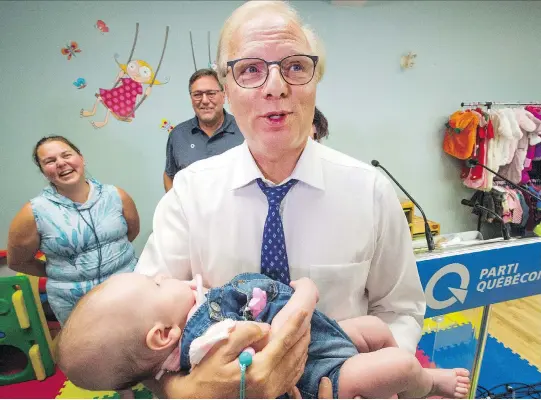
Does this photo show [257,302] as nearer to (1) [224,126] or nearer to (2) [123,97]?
(1) [224,126]

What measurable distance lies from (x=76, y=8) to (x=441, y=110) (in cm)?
437

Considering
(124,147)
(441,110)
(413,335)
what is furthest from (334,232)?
(441,110)

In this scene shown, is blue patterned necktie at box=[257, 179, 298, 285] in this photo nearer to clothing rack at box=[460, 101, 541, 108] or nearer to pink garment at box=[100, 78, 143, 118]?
pink garment at box=[100, 78, 143, 118]

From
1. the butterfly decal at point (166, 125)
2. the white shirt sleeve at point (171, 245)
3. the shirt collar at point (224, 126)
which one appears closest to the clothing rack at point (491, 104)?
the shirt collar at point (224, 126)

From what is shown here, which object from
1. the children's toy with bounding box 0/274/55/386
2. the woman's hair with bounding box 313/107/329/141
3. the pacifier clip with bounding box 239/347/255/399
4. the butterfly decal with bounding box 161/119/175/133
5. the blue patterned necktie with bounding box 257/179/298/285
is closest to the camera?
the pacifier clip with bounding box 239/347/255/399

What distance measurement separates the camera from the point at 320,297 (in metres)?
1.10

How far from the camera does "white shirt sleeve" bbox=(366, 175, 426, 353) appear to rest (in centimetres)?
109

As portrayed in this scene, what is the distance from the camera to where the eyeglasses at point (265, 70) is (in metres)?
0.94

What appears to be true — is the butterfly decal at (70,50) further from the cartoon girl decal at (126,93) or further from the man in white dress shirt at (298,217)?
the man in white dress shirt at (298,217)

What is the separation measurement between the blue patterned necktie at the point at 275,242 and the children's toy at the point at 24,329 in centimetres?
228

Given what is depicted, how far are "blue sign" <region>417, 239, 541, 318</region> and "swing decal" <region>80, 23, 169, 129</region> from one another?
3.04 metres

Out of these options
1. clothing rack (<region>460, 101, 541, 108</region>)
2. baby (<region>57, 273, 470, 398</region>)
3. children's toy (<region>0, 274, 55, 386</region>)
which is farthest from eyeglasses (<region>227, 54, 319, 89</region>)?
clothing rack (<region>460, 101, 541, 108</region>)

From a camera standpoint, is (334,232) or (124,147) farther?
(124,147)

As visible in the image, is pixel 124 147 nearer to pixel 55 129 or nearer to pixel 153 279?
pixel 55 129
